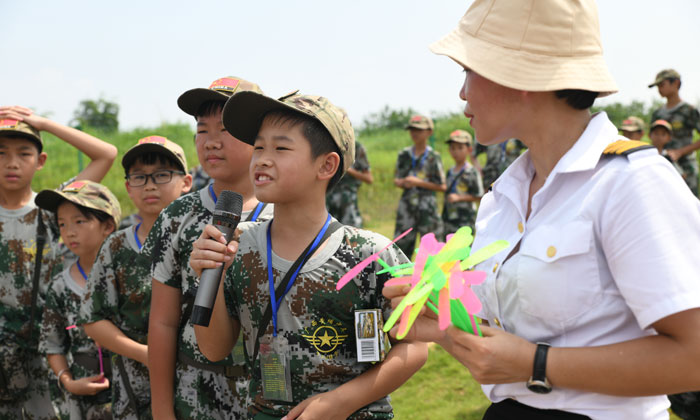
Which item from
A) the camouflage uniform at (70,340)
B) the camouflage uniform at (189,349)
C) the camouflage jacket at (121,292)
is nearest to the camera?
the camouflage uniform at (189,349)

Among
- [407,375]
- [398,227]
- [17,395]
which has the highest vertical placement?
[407,375]

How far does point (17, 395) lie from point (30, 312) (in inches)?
23.1

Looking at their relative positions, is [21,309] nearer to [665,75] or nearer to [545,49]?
[545,49]

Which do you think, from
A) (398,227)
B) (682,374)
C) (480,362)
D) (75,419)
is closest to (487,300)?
(480,362)

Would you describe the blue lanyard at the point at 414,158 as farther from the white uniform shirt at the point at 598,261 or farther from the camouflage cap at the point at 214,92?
the white uniform shirt at the point at 598,261

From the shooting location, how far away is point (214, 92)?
279 cm

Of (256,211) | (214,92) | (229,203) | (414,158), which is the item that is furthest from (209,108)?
(414,158)

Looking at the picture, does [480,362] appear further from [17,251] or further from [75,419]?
[17,251]

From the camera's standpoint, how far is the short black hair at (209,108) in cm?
287

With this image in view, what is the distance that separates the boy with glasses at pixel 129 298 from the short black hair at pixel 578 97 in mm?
2482

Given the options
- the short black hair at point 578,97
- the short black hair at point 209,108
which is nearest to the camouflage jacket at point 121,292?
the short black hair at point 209,108

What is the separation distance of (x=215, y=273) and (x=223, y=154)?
3.11ft

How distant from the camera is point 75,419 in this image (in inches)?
141

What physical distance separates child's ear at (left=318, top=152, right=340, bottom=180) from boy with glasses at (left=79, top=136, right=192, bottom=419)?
1.52 m
